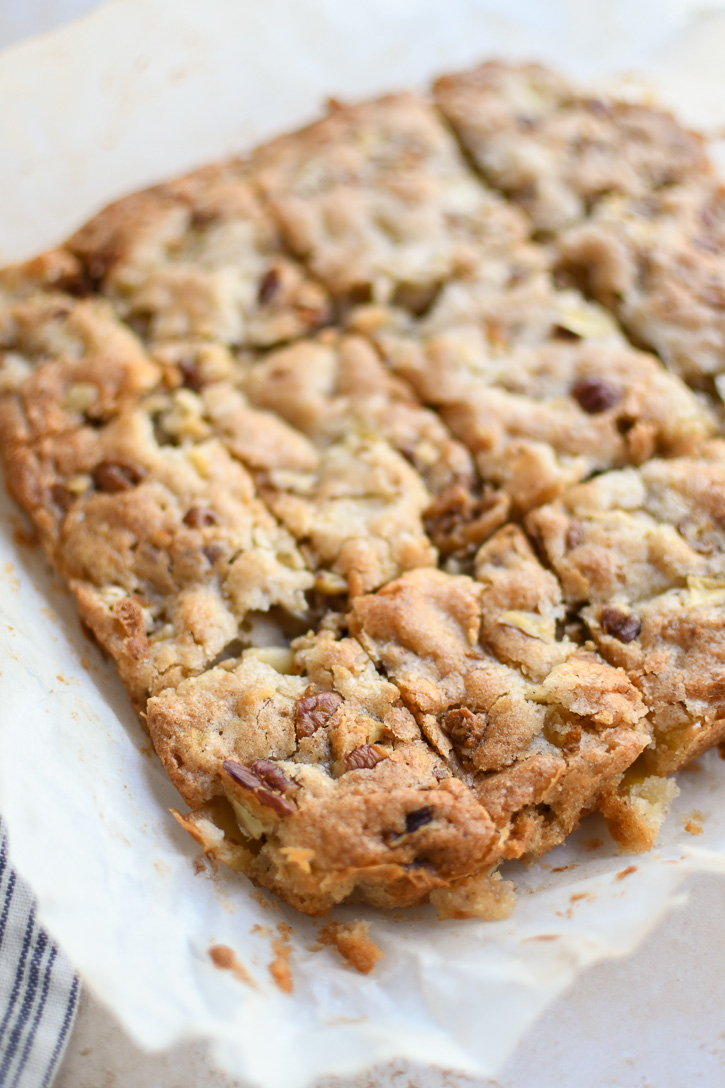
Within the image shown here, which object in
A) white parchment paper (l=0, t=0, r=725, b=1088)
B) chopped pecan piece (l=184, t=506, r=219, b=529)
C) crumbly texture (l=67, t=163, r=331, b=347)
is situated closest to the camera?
white parchment paper (l=0, t=0, r=725, b=1088)

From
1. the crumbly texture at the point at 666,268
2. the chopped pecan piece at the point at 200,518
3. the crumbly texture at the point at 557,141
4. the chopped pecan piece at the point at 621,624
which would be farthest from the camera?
the crumbly texture at the point at 557,141

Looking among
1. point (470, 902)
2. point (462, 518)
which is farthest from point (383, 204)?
point (470, 902)

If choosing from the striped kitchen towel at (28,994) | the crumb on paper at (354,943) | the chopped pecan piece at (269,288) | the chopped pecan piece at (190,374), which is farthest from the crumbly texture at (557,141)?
the striped kitchen towel at (28,994)

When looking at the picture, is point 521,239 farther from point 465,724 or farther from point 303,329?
point 465,724

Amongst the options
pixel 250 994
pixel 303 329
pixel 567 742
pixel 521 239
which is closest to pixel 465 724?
pixel 567 742

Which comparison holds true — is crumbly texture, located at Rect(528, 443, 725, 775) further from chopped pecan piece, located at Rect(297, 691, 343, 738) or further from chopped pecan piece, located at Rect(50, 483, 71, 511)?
chopped pecan piece, located at Rect(50, 483, 71, 511)

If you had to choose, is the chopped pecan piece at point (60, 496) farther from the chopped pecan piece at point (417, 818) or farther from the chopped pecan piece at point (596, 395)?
the chopped pecan piece at point (596, 395)

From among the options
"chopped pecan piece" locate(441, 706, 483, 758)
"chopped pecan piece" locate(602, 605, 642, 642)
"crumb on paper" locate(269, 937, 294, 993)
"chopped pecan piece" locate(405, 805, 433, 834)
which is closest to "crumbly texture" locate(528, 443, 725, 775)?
"chopped pecan piece" locate(602, 605, 642, 642)
